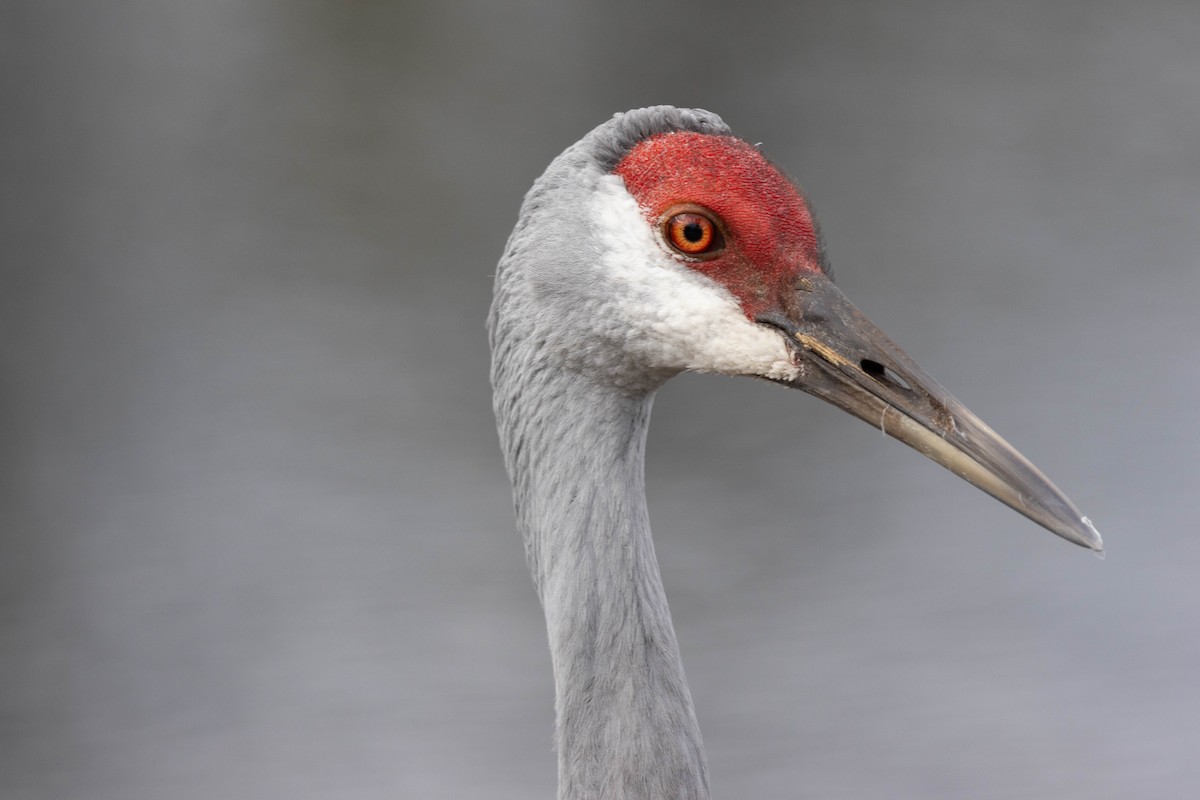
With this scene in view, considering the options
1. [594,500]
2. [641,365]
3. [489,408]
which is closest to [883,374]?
[641,365]

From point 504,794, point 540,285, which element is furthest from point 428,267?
point 540,285

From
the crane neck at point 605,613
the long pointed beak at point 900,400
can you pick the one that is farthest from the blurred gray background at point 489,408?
the long pointed beak at point 900,400

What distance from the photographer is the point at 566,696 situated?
187cm

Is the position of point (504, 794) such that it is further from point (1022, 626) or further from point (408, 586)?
point (1022, 626)

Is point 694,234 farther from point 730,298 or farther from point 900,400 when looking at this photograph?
point 900,400

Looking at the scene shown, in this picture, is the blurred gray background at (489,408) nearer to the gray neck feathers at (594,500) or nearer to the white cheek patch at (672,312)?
the gray neck feathers at (594,500)

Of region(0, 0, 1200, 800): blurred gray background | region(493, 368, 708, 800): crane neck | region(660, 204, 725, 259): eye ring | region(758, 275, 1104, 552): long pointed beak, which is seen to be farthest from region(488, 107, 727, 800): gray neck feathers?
region(0, 0, 1200, 800): blurred gray background

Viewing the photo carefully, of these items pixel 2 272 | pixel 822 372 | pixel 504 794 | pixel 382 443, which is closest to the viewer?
pixel 822 372

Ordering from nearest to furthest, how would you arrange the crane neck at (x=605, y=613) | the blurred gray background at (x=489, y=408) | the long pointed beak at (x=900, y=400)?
1. the long pointed beak at (x=900, y=400)
2. the crane neck at (x=605, y=613)
3. the blurred gray background at (x=489, y=408)

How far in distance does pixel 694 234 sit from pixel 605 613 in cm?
56

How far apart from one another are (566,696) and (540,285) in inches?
23.7

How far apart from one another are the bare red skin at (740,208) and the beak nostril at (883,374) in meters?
0.15

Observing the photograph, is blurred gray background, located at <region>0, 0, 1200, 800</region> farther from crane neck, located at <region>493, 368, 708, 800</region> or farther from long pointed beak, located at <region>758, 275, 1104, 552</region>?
long pointed beak, located at <region>758, 275, 1104, 552</region>

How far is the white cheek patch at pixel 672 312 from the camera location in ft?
5.85
